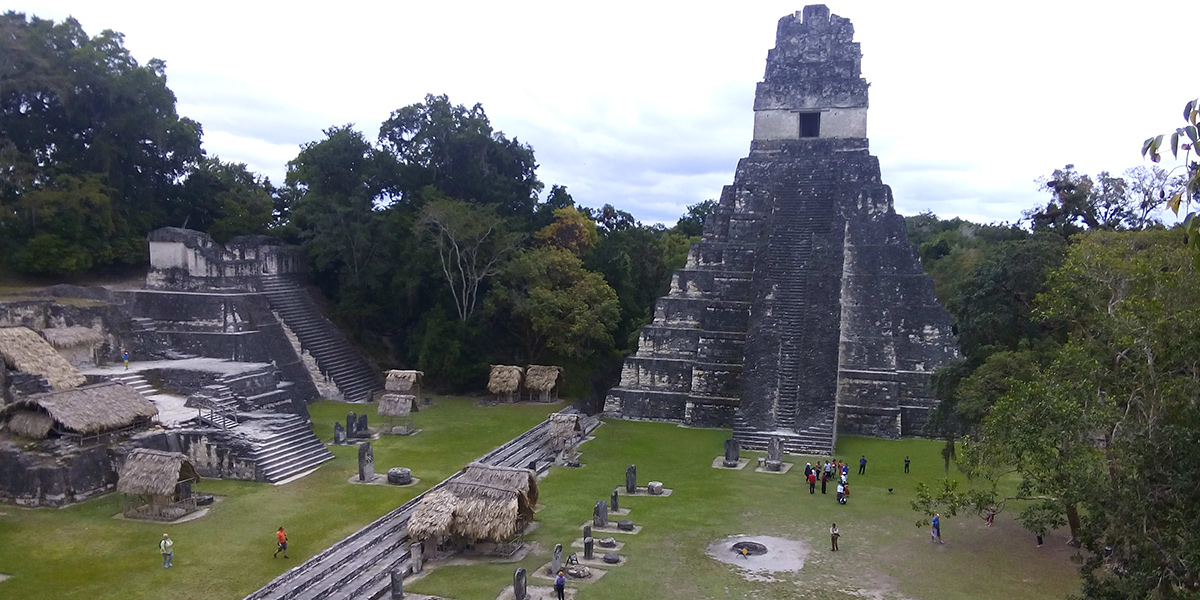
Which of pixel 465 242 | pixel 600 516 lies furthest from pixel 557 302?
pixel 600 516

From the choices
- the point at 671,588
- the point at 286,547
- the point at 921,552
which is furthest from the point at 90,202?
the point at 921,552

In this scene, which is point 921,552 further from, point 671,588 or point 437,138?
point 437,138

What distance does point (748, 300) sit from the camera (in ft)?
75.5

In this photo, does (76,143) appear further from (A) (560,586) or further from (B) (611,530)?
(A) (560,586)

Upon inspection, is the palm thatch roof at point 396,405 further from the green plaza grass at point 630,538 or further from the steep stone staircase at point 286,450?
the steep stone staircase at point 286,450

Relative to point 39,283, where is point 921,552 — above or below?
below

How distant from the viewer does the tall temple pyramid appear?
20.5 meters

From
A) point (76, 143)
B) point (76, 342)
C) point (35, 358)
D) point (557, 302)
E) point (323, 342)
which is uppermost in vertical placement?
point (76, 143)

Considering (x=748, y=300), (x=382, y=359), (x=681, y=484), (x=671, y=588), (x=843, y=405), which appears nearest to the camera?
(x=671, y=588)

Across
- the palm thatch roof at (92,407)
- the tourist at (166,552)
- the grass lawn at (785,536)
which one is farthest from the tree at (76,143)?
the grass lawn at (785,536)

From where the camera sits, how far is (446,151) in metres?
29.2

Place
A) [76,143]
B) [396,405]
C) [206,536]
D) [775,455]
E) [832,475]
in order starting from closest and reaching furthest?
[206,536]
[832,475]
[775,455]
[396,405]
[76,143]

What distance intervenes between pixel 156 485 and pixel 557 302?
13659 millimetres

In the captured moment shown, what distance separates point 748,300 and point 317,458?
12329 millimetres
